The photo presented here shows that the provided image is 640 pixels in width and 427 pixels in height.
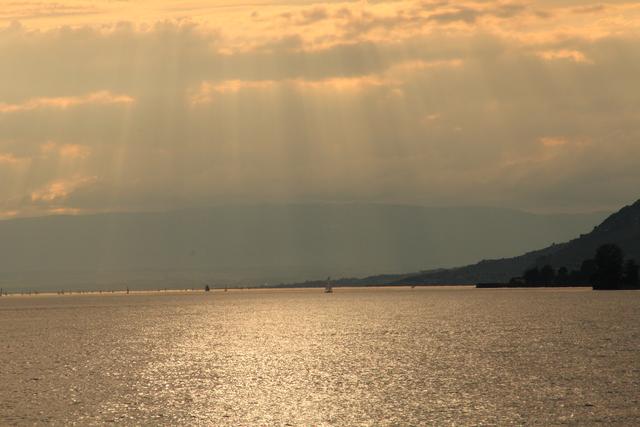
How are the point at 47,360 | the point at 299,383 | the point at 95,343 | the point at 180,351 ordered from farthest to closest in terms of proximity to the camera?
the point at 95,343
the point at 180,351
the point at 47,360
the point at 299,383

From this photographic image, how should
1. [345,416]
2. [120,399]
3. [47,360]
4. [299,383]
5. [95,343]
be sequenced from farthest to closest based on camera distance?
[95,343] < [47,360] < [299,383] < [120,399] < [345,416]

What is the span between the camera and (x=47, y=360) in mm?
145375

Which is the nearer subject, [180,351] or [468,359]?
[468,359]

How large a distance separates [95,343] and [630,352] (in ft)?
335

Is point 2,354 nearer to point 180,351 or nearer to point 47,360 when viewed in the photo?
point 47,360

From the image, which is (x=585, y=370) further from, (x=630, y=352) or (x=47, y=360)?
(x=47, y=360)

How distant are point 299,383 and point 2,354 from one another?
2982 inches

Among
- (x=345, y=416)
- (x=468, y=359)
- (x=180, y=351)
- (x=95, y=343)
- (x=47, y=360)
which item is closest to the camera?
(x=345, y=416)

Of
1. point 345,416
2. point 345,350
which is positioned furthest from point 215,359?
point 345,416

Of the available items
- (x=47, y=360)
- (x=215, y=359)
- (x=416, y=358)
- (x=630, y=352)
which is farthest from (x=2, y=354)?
(x=630, y=352)

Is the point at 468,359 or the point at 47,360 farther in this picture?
the point at 47,360

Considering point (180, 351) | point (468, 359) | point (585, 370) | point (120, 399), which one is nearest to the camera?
point (120, 399)

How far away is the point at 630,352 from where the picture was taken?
137m

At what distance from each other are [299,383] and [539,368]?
33019 mm
